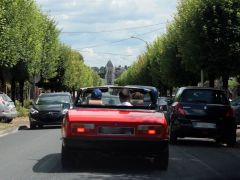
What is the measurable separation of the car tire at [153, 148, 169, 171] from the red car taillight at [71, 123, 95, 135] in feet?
4.51

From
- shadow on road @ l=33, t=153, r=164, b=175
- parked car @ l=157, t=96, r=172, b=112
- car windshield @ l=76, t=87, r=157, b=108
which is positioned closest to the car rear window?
parked car @ l=157, t=96, r=172, b=112

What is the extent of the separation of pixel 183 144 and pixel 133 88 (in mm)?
5358

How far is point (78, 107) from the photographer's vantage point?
39.5 feet

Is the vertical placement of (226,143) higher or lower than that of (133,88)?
lower

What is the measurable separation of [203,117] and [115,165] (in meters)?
5.26

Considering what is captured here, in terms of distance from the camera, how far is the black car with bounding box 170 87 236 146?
16.6m

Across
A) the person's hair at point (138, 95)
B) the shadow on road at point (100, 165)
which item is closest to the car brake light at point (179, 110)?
the shadow on road at point (100, 165)

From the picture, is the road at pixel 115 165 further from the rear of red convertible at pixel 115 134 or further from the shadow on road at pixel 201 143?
Answer: the shadow on road at pixel 201 143

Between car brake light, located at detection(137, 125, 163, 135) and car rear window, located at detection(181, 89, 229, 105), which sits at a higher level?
car rear window, located at detection(181, 89, 229, 105)

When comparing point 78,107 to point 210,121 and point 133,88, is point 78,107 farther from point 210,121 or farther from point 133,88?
point 210,121

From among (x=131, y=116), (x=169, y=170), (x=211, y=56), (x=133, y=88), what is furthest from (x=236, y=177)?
(x=211, y=56)

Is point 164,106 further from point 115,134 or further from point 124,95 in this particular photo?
point 115,134

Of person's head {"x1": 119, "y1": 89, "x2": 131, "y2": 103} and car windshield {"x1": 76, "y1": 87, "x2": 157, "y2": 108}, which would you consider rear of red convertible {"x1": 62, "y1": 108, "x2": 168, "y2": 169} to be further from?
person's head {"x1": 119, "y1": 89, "x2": 131, "y2": 103}

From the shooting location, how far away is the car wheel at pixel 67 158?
11102 mm
